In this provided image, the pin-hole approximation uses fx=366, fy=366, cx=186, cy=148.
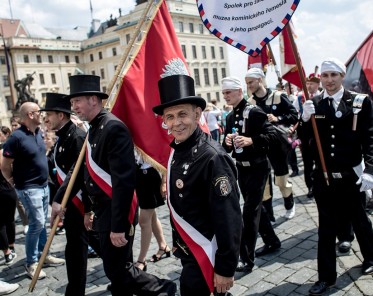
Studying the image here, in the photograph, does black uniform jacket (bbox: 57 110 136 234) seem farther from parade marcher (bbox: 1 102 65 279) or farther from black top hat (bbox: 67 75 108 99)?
parade marcher (bbox: 1 102 65 279)

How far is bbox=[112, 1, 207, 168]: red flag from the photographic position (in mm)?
3928

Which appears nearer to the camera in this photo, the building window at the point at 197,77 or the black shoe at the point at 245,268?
the black shoe at the point at 245,268

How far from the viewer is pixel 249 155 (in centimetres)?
415

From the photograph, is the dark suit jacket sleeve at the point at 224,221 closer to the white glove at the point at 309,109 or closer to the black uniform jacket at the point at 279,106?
the white glove at the point at 309,109

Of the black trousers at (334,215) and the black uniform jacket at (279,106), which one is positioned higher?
the black uniform jacket at (279,106)

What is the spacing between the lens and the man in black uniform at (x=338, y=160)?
11.4ft

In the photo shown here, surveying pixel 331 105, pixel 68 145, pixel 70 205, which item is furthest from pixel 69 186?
pixel 331 105

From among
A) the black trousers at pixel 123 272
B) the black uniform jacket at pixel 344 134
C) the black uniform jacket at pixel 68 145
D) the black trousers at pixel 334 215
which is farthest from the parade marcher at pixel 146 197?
the black uniform jacket at pixel 344 134

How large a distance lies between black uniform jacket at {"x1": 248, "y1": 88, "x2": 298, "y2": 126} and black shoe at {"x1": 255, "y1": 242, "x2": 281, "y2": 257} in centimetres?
201

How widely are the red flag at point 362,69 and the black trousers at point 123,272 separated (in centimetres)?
356

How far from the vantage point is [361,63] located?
468cm

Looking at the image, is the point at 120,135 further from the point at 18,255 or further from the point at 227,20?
the point at 18,255

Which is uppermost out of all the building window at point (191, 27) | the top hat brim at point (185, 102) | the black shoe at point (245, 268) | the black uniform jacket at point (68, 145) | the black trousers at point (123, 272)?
the building window at point (191, 27)

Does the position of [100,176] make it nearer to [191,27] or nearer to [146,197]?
[146,197]
